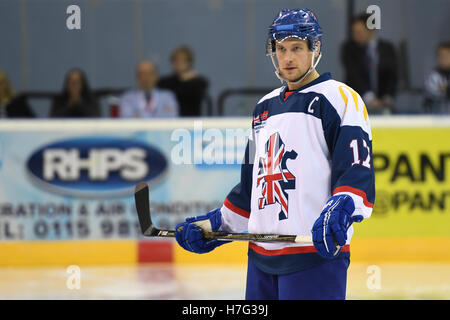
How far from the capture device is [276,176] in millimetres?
2896

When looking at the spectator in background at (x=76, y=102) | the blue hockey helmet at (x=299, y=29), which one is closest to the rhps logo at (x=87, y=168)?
the spectator in background at (x=76, y=102)

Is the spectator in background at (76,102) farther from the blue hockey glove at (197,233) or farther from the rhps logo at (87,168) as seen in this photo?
the blue hockey glove at (197,233)

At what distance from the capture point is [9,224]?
690 centimetres

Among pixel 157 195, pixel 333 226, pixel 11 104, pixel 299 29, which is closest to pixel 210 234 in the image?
pixel 333 226

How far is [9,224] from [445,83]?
13.4 feet

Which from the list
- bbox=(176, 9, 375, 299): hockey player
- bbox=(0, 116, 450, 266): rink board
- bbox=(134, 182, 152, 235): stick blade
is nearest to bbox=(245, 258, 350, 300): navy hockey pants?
bbox=(176, 9, 375, 299): hockey player

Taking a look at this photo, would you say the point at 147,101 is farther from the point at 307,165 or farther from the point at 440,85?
the point at 307,165

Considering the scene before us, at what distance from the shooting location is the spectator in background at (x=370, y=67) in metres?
7.29

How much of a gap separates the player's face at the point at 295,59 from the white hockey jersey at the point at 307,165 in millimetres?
59

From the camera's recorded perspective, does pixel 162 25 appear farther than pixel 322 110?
Yes

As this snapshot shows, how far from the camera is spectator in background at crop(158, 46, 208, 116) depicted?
7.52m

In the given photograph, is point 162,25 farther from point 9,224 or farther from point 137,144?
point 9,224

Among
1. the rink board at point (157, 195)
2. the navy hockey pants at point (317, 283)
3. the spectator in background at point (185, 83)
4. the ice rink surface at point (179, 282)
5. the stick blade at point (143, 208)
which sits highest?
the spectator in background at point (185, 83)

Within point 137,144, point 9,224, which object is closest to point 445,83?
point 137,144
